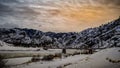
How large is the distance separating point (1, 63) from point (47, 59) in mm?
2045

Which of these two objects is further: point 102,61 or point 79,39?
point 79,39

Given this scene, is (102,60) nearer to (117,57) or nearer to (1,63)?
(117,57)

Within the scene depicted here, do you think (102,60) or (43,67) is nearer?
(102,60)

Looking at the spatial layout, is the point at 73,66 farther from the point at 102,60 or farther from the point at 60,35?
the point at 60,35

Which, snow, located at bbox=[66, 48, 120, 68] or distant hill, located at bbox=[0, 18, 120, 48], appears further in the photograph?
distant hill, located at bbox=[0, 18, 120, 48]

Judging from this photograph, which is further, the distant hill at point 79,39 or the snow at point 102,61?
the distant hill at point 79,39

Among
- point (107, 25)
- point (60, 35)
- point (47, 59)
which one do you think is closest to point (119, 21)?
point (107, 25)

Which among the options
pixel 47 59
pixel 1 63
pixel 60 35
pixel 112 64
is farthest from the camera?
pixel 60 35

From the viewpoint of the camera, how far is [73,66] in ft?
23.0

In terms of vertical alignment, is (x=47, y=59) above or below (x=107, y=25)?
below

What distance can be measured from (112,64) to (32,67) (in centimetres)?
338

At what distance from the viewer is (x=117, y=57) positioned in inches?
276

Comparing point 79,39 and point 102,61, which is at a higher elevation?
point 79,39

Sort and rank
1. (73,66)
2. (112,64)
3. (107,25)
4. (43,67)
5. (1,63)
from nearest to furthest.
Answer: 1. (112,64)
2. (73,66)
3. (43,67)
4. (1,63)
5. (107,25)
